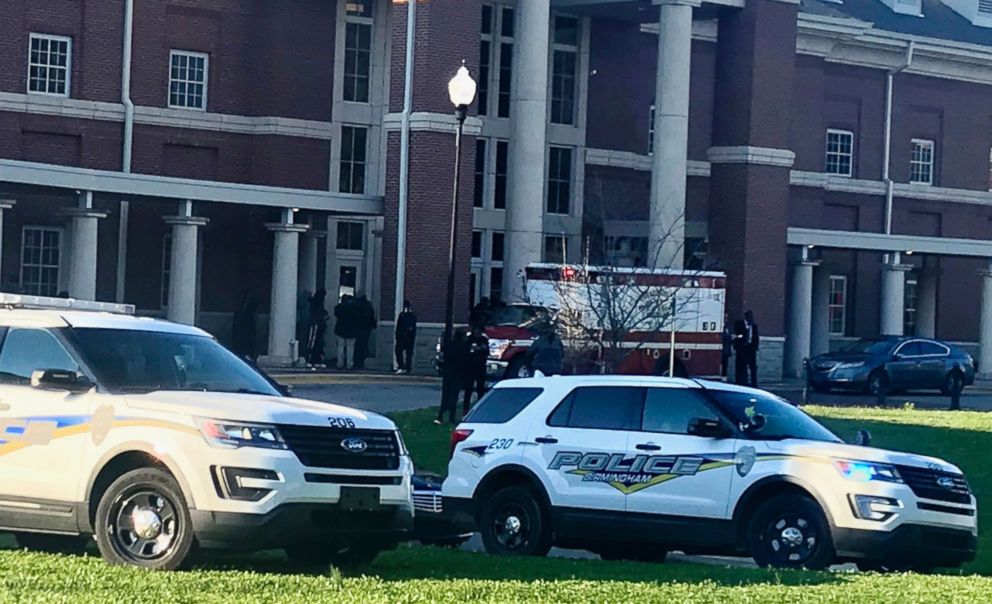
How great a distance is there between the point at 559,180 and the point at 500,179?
2.23 metres

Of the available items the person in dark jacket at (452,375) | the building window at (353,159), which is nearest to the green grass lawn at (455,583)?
the person in dark jacket at (452,375)

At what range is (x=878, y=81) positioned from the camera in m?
62.8

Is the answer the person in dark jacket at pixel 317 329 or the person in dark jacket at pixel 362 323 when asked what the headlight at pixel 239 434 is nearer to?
the person in dark jacket at pixel 362 323

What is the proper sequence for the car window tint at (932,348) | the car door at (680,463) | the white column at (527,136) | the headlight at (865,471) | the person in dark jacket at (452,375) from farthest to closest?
the car window tint at (932,348)
the white column at (527,136)
the person in dark jacket at (452,375)
the car door at (680,463)
the headlight at (865,471)

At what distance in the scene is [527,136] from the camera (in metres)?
47.7

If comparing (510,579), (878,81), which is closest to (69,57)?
(878,81)

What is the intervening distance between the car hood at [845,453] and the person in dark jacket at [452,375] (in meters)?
13.4

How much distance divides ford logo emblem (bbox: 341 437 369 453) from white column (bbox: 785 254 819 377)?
43478 mm

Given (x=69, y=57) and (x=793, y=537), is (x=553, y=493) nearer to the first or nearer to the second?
(x=793, y=537)

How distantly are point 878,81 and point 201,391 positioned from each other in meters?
52.3

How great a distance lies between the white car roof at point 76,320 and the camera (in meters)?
13.6

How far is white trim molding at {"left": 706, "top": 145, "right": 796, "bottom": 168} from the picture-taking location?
5197cm

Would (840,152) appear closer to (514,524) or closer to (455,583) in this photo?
(514,524)

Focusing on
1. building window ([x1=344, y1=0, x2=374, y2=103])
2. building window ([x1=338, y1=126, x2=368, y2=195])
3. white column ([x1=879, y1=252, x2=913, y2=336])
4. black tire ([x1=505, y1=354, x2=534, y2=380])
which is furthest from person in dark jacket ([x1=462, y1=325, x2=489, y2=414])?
white column ([x1=879, y1=252, x2=913, y2=336])
